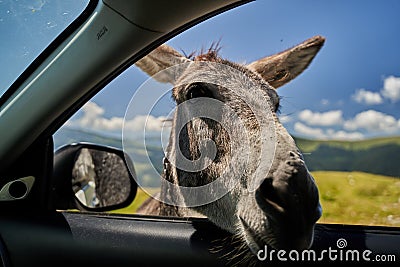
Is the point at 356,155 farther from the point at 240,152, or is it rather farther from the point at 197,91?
the point at 197,91

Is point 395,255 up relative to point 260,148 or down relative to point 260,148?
down

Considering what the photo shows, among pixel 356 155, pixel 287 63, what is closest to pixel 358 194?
pixel 356 155

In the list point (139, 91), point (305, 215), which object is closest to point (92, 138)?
point (139, 91)

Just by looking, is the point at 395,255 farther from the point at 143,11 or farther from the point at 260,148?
the point at 143,11

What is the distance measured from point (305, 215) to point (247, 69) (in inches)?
36.1

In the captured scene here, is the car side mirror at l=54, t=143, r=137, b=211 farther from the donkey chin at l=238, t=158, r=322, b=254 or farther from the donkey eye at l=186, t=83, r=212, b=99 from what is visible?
the donkey chin at l=238, t=158, r=322, b=254

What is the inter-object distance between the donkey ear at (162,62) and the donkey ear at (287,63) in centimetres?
39

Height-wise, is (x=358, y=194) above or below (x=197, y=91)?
below

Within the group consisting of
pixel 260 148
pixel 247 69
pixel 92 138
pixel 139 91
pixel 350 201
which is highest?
pixel 247 69

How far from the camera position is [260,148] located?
2193 millimetres

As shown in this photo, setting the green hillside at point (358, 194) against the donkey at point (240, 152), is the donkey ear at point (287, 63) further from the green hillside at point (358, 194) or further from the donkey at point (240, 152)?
the green hillside at point (358, 194)

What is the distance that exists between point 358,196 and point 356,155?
0.18 meters

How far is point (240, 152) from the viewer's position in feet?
7.54

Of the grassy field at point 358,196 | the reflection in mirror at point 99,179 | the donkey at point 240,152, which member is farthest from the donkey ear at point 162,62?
the grassy field at point 358,196
